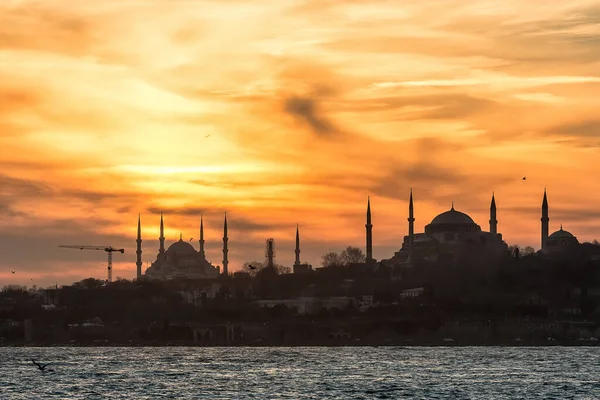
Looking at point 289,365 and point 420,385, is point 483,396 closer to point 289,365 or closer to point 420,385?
point 420,385

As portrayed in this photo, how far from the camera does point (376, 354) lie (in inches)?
6737

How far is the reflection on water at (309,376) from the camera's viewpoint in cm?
10369

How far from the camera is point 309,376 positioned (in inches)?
4788

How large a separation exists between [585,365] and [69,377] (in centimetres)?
4791

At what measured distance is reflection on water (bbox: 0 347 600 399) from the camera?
10369 cm

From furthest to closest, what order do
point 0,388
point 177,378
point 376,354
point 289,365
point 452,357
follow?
point 376,354 → point 452,357 → point 289,365 → point 177,378 → point 0,388

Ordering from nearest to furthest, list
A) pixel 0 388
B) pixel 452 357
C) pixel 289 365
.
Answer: pixel 0 388 → pixel 289 365 → pixel 452 357

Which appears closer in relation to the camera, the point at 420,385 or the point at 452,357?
the point at 420,385

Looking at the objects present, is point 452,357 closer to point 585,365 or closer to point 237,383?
point 585,365

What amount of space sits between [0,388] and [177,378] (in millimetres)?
15423

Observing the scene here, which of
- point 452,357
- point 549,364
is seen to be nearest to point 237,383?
point 549,364

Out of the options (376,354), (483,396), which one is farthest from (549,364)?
(483,396)

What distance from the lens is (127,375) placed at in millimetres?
125688

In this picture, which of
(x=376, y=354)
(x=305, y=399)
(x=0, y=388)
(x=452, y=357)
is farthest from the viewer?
(x=376, y=354)
